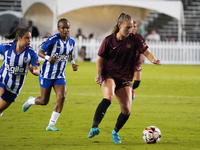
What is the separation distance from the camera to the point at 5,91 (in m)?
7.81

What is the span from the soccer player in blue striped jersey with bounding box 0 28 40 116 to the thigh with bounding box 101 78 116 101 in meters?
1.36

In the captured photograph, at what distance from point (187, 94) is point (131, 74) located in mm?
7000

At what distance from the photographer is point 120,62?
7176 mm

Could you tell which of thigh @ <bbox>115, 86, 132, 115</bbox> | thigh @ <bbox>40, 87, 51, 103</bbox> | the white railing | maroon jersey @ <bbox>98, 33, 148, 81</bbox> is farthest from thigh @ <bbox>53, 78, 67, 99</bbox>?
the white railing

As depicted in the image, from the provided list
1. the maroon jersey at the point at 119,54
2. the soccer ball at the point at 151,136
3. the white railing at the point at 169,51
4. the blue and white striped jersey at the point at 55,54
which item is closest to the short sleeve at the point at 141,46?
the maroon jersey at the point at 119,54

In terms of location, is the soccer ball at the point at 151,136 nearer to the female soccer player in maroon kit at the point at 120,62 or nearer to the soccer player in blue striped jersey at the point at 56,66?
the female soccer player in maroon kit at the point at 120,62

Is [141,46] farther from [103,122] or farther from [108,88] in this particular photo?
[103,122]

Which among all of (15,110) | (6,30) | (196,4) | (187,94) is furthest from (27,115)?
(196,4)

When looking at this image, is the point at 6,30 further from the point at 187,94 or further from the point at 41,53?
the point at 41,53

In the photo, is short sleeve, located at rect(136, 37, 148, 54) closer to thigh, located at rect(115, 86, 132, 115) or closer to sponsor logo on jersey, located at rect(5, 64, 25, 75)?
thigh, located at rect(115, 86, 132, 115)

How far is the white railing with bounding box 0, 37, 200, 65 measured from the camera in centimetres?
2792

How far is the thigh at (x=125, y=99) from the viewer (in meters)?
7.11

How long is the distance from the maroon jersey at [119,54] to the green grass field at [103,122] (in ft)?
3.64

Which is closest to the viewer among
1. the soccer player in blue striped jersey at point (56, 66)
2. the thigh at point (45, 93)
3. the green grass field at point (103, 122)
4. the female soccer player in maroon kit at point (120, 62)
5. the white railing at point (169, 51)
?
the green grass field at point (103, 122)
